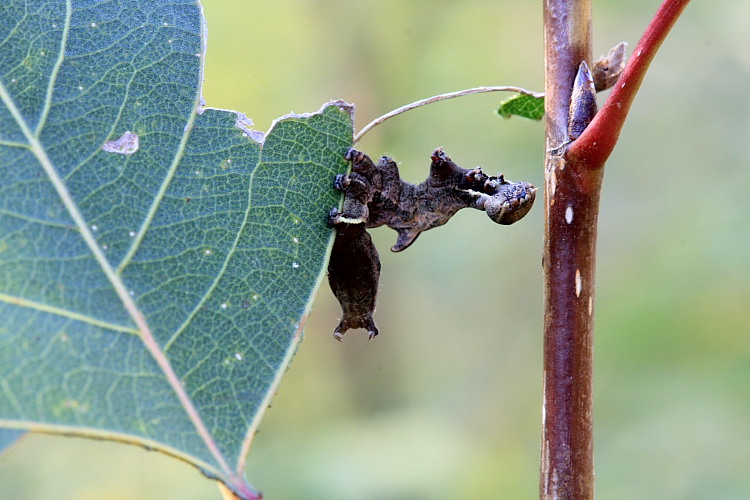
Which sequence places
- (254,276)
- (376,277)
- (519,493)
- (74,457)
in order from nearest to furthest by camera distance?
(254,276), (376,277), (519,493), (74,457)

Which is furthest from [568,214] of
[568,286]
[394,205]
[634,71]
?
[394,205]

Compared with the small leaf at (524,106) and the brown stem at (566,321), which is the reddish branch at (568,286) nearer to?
the brown stem at (566,321)

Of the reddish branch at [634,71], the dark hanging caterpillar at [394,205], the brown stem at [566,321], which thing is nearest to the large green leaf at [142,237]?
the dark hanging caterpillar at [394,205]

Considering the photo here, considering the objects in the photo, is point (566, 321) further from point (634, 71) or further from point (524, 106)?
point (524, 106)

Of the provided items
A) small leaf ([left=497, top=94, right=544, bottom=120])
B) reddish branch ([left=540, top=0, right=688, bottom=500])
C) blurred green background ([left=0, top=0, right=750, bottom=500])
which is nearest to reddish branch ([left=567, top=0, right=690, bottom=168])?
reddish branch ([left=540, top=0, right=688, bottom=500])

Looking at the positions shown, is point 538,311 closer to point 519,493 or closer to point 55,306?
point 519,493

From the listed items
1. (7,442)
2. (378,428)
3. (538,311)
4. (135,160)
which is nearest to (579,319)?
(135,160)
